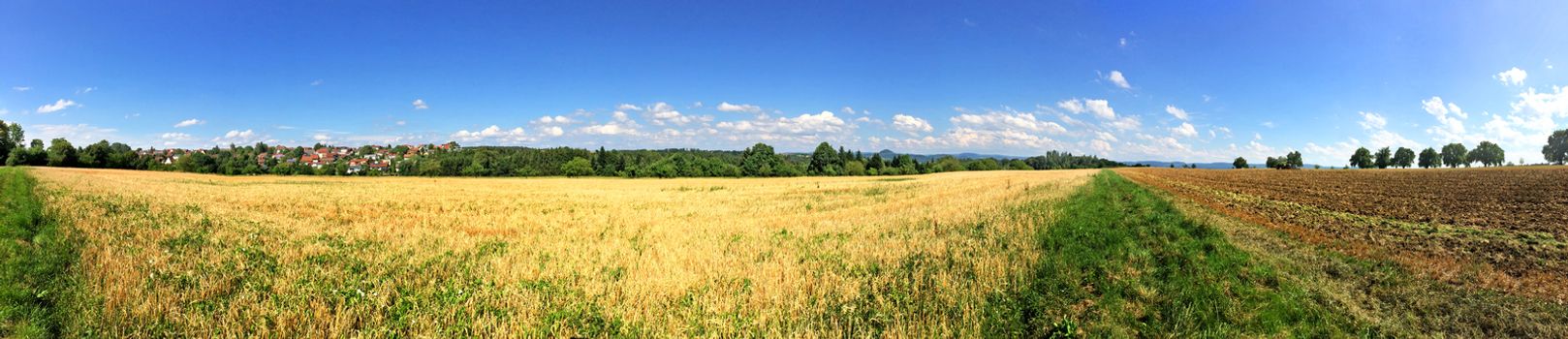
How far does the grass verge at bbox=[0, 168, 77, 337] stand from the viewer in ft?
16.7

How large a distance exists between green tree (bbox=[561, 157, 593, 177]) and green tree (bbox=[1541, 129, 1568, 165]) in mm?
178053

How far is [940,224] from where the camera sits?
1326 centimetres

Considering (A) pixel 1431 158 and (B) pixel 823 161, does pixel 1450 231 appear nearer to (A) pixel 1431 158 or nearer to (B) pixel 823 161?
(B) pixel 823 161

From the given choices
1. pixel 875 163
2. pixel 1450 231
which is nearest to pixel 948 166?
pixel 875 163

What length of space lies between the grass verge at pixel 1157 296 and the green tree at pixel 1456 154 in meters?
174

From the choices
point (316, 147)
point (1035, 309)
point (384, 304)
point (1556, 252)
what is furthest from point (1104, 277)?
point (316, 147)

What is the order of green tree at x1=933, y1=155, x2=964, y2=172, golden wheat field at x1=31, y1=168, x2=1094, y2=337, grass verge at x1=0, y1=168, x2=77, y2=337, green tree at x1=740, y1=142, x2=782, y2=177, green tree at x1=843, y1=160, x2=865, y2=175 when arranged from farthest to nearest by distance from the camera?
green tree at x1=933, y1=155, x2=964, y2=172 < green tree at x1=843, y1=160, x2=865, y2=175 < green tree at x1=740, y1=142, x2=782, y2=177 < golden wheat field at x1=31, y1=168, x2=1094, y2=337 < grass verge at x1=0, y1=168, x2=77, y2=337

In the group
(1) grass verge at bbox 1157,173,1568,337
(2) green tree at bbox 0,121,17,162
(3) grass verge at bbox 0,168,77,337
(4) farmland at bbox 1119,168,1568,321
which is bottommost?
(1) grass verge at bbox 1157,173,1568,337

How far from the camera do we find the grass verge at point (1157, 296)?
5719 millimetres

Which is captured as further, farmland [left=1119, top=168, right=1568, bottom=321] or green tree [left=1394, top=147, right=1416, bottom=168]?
green tree [left=1394, top=147, right=1416, bottom=168]

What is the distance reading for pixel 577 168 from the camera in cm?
9244

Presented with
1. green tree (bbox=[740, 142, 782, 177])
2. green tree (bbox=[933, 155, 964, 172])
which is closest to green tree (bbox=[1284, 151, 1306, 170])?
green tree (bbox=[933, 155, 964, 172])

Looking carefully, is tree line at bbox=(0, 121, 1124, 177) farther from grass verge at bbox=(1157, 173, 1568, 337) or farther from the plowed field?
grass verge at bbox=(1157, 173, 1568, 337)

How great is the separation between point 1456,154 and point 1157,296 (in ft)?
592
